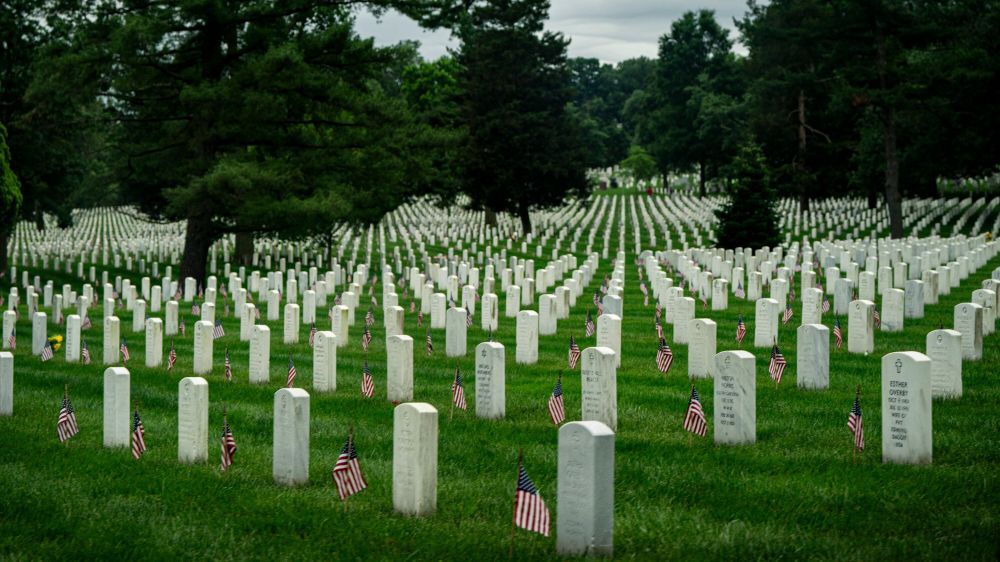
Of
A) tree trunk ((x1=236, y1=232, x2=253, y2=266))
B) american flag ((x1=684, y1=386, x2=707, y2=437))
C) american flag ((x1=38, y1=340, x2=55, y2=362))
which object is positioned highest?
tree trunk ((x1=236, y1=232, x2=253, y2=266))

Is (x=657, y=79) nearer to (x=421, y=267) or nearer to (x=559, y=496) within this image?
(x=421, y=267)

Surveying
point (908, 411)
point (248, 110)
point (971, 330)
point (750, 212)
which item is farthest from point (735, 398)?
point (750, 212)

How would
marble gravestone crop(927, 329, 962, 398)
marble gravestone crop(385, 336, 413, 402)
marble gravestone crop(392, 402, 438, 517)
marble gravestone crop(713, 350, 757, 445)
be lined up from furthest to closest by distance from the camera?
marble gravestone crop(385, 336, 413, 402) < marble gravestone crop(927, 329, 962, 398) < marble gravestone crop(713, 350, 757, 445) < marble gravestone crop(392, 402, 438, 517)

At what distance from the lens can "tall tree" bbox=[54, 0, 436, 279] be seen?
29.2 meters

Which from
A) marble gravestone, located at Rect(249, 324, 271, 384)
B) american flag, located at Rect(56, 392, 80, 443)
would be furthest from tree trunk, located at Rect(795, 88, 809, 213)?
american flag, located at Rect(56, 392, 80, 443)

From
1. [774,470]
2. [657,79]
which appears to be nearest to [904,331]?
[774,470]

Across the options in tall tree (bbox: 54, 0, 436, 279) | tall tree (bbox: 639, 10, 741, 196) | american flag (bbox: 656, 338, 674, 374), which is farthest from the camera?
tall tree (bbox: 639, 10, 741, 196)

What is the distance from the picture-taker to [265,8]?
1198 inches

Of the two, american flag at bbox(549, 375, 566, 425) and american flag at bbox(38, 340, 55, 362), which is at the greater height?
american flag at bbox(549, 375, 566, 425)

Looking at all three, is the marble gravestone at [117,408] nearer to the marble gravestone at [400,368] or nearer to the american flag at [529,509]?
the marble gravestone at [400,368]

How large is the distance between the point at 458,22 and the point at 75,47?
1036cm

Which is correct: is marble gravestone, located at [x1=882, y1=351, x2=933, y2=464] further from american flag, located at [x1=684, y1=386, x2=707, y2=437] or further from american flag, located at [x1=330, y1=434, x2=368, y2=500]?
american flag, located at [x1=330, y1=434, x2=368, y2=500]

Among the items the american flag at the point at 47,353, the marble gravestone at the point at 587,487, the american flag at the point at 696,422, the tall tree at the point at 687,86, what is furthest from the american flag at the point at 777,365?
the tall tree at the point at 687,86

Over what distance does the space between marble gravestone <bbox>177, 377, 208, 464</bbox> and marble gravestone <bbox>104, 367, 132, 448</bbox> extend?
→ 998 mm
